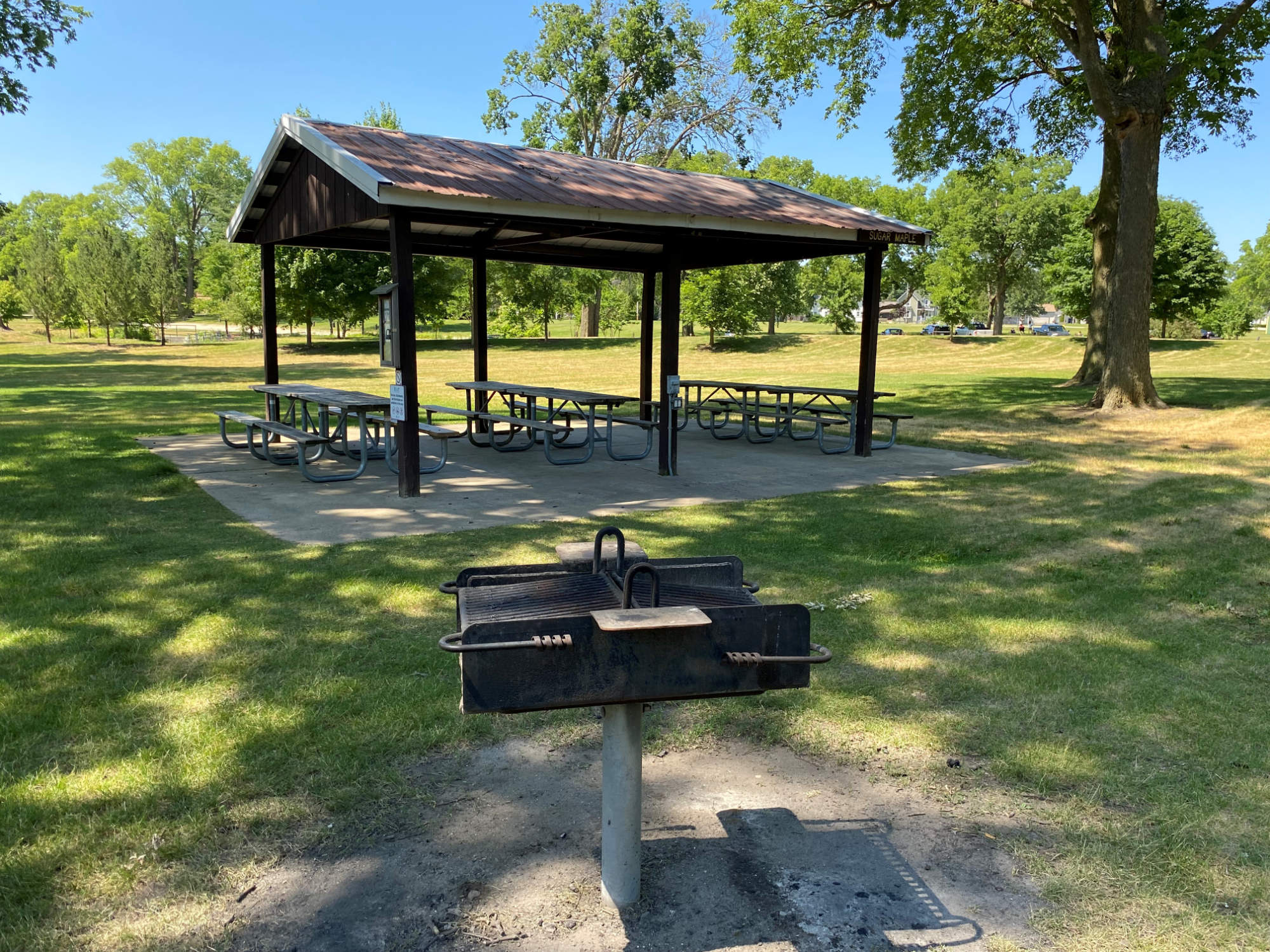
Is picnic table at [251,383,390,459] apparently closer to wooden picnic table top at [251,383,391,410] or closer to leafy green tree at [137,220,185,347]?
wooden picnic table top at [251,383,391,410]

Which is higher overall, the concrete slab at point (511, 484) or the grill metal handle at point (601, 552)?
the grill metal handle at point (601, 552)

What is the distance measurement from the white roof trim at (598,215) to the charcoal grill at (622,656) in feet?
18.8

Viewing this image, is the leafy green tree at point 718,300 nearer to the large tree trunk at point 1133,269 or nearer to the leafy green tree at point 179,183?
the large tree trunk at point 1133,269

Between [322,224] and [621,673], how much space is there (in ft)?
29.2

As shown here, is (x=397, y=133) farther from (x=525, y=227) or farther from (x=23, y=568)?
(x=23, y=568)

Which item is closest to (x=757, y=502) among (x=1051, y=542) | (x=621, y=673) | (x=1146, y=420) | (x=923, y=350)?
(x=1051, y=542)

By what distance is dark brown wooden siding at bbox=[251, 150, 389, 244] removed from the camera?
8.75 meters

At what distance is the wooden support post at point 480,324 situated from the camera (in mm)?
12961

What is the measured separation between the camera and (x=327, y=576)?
220 inches

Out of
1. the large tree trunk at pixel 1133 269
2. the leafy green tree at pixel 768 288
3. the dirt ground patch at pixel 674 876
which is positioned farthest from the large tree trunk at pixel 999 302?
the dirt ground patch at pixel 674 876

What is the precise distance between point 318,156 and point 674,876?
781 centimetres

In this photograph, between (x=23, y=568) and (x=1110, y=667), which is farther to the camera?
(x=23, y=568)

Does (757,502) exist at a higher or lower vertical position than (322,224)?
lower

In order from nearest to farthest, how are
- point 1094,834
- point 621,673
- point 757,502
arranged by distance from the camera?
1. point 621,673
2. point 1094,834
3. point 757,502
